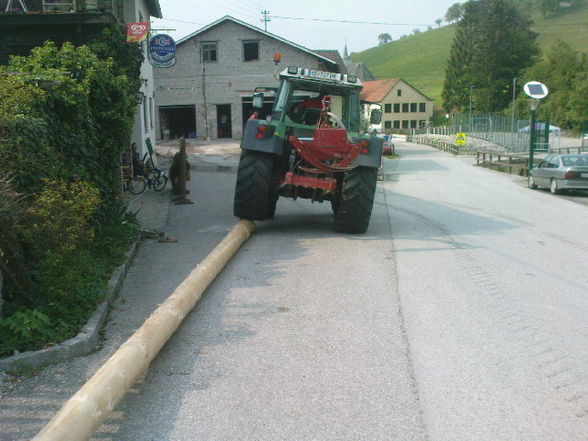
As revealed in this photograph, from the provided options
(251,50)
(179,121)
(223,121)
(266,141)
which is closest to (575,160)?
(266,141)

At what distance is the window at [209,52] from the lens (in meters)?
40.8

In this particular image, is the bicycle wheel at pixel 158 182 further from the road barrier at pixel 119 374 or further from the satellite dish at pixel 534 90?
the satellite dish at pixel 534 90

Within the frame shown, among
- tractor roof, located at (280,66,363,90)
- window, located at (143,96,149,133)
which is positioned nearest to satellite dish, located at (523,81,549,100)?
window, located at (143,96,149,133)

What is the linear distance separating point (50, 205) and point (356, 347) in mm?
3145

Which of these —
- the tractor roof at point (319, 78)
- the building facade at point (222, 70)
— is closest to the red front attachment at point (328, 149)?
the tractor roof at point (319, 78)

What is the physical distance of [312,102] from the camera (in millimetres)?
12609

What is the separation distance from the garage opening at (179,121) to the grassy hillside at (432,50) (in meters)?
88.2

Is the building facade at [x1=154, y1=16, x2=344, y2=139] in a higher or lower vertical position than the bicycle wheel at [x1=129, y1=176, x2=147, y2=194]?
higher

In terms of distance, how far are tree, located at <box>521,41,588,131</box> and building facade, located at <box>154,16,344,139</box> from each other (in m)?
40.8

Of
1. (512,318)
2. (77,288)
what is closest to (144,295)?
(77,288)

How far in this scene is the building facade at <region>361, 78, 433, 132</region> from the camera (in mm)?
104062

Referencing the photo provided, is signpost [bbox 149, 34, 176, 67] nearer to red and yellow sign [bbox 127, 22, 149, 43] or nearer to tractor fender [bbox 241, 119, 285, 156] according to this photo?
red and yellow sign [bbox 127, 22, 149, 43]

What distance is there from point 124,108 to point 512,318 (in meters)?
6.65

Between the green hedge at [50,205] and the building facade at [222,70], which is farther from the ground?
the building facade at [222,70]
